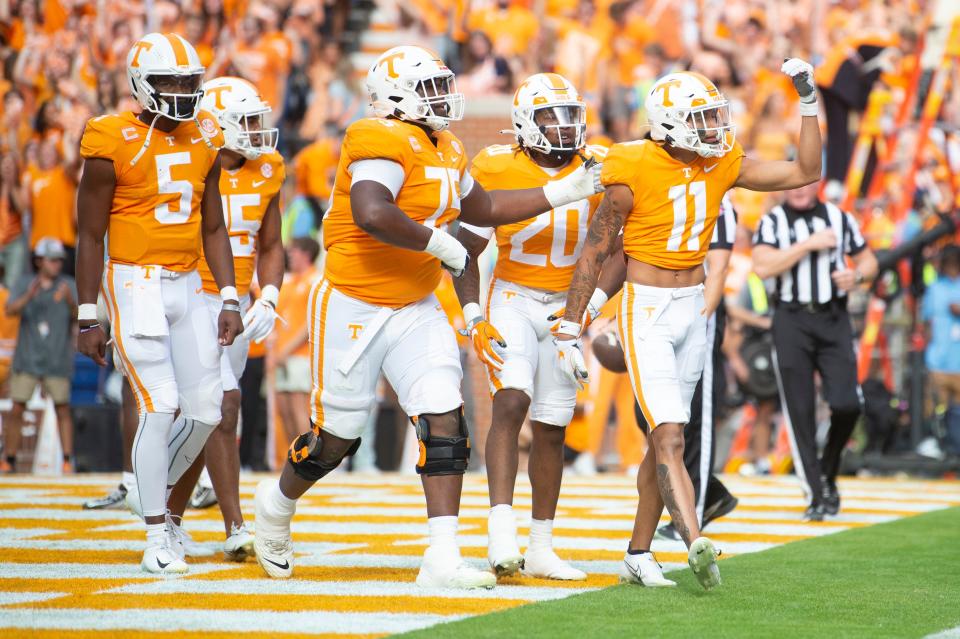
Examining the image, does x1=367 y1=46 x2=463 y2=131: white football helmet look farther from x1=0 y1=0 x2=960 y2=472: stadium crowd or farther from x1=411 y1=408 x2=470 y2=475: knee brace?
x1=0 y1=0 x2=960 y2=472: stadium crowd

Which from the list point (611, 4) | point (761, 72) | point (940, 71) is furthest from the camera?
point (611, 4)

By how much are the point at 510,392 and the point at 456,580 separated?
859mm

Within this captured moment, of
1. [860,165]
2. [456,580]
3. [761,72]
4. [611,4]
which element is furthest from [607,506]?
[611,4]

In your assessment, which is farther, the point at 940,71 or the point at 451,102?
the point at 940,71

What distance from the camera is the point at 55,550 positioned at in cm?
642

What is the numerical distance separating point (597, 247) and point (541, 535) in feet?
3.68

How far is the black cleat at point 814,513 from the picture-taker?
27.5 feet

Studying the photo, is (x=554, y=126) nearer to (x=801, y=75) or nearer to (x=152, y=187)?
(x=801, y=75)

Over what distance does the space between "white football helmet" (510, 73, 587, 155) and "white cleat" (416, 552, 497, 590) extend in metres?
1.66

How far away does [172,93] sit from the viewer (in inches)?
228

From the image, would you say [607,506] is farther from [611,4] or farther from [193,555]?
[611,4]

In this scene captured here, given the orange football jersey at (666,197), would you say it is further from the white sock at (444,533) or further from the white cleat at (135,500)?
the white cleat at (135,500)

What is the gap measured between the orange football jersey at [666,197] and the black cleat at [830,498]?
11.1 feet

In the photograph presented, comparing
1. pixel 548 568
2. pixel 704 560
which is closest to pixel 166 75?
pixel 548 568
